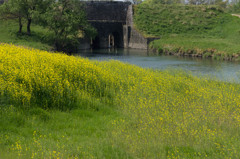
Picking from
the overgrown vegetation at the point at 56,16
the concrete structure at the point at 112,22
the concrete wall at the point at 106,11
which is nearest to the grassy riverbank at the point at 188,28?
the concrete structure at the point at 112,22

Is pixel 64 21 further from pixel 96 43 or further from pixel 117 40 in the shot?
pixel 117 40

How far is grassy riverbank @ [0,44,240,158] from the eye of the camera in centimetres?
712

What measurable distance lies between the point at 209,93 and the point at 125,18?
4888 cm

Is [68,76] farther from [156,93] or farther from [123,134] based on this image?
[123,134]

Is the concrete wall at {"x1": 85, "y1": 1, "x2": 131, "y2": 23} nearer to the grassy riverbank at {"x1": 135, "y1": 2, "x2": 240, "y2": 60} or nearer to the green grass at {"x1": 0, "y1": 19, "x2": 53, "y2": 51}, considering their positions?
the grassy riverbank at {"x1": 135, "y1": 2, "x2": 240, "y2": 60}

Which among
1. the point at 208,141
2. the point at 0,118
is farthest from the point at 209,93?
the point at 0,118

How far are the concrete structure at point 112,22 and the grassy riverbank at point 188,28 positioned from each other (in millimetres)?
1979

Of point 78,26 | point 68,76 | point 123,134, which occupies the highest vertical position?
point 78,26

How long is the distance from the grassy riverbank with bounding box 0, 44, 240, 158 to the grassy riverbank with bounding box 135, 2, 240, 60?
87.7 feet

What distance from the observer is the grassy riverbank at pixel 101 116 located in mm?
7121

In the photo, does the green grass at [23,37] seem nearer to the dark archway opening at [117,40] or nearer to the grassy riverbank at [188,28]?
the grassy riverbank at [188,28]

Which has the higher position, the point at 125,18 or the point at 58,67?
the point at 125,18

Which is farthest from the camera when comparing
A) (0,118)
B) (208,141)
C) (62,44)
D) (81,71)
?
(62,44)

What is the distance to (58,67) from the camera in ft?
41.5
